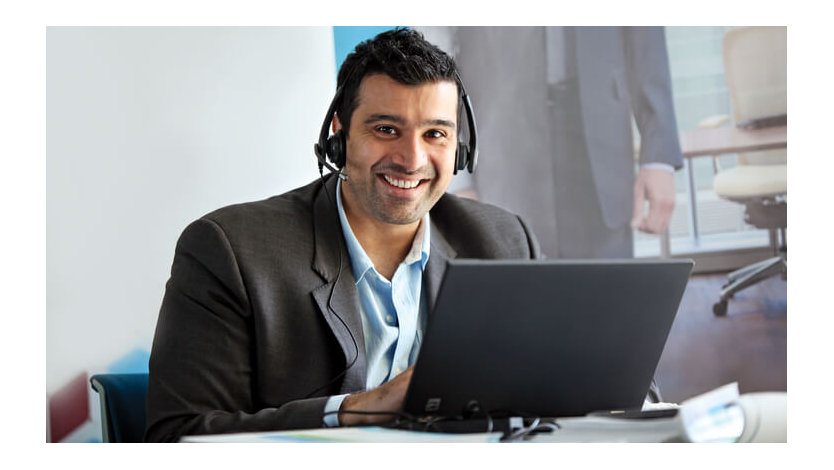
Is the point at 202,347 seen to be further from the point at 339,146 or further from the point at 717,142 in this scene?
the point at 717,142

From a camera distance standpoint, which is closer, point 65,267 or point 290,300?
point 290,300

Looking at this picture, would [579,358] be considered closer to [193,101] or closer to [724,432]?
[724,432]

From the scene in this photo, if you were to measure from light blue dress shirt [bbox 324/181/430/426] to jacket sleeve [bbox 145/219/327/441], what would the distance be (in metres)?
0.23

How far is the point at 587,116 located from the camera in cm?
346

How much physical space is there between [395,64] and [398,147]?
0.52ft

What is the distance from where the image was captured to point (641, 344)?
1.11 meters

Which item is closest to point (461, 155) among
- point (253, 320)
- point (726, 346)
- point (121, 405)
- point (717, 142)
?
point (253, 320)

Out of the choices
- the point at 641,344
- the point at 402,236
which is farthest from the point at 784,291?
the point at 641,344

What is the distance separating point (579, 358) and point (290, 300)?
59 cm

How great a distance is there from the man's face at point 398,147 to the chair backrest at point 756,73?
7.44 ft

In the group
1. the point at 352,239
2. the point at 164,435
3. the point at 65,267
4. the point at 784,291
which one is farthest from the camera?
the point at 784,291

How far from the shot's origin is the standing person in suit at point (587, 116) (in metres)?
3.46

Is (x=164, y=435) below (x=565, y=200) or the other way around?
below

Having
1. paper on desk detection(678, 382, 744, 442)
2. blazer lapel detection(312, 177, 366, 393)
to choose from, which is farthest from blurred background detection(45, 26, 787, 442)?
paper on desk detection(678, 382, 744, 442)
